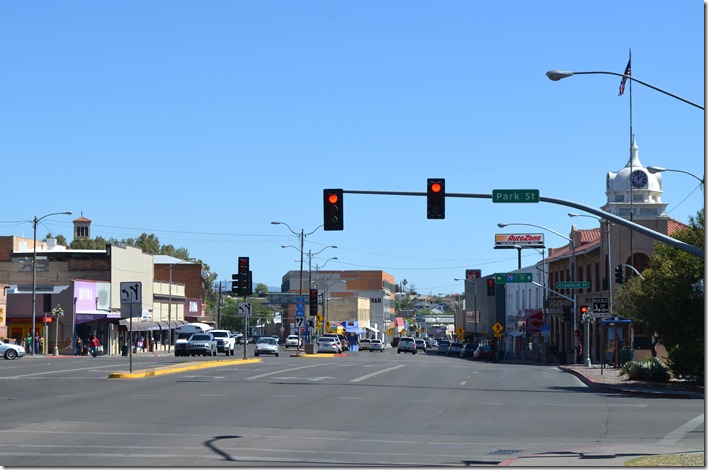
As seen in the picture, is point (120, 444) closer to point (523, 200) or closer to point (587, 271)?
point (523, 200)

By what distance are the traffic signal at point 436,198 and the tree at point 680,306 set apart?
443 inches

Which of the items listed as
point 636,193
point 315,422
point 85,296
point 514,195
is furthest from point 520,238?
point 315,422

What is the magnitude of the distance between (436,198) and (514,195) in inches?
79.2

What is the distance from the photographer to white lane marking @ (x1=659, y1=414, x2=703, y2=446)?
18016 millimetres

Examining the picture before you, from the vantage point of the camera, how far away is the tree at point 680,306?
112ft

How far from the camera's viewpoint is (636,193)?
3612 inches

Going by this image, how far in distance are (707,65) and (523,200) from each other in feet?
A: 34.4

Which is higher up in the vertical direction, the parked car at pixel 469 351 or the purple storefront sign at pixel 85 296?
the purple storefront sign at pixel 85 296

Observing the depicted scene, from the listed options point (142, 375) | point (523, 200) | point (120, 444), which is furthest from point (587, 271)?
point (120, 444)

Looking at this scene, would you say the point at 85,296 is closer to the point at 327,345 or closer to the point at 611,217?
the point at 327,345

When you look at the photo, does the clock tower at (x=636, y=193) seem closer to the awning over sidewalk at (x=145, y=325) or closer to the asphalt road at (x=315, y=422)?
the awning over sidewalk at (x=145, y=325)

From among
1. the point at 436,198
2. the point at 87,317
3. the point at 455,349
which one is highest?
the point at 436,198

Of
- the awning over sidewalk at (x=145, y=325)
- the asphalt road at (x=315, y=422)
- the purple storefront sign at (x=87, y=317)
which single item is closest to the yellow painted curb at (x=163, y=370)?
the asphalt road at (x=315, y=422)

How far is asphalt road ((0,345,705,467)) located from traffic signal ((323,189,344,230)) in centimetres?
470
